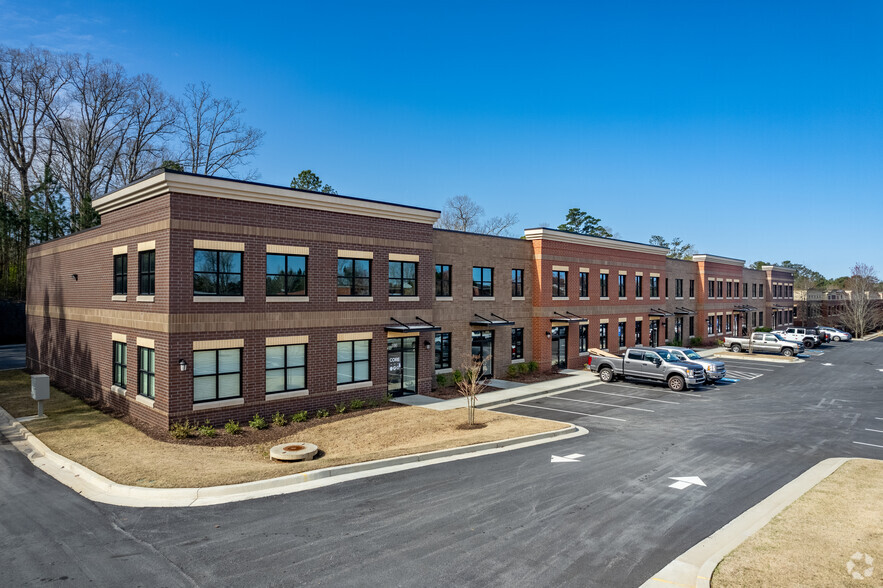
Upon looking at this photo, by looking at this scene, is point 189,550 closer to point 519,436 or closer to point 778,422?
point 519,436

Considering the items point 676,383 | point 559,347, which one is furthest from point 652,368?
point 559,347

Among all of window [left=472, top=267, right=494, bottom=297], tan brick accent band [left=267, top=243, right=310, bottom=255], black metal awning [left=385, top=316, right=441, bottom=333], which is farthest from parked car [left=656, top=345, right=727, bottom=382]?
tan brick accent band [left=267, top=243, right=310, bottom=255]

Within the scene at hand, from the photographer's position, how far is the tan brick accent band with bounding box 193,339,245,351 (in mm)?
18531

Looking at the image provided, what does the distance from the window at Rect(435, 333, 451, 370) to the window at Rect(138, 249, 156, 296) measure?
44.7 feet

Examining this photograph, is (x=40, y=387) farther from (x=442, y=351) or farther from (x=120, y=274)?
(x=442, y=351)

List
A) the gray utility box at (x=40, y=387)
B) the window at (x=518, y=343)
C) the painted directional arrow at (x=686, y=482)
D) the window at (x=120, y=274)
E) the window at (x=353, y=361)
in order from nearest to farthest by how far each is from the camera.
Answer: the painted directional arrow at (x=686, y=482), the gray utility box at (x=40, y=387), the window at (x=120, y=274), the window at (x=353, y=361), the window at (x=518, y=343)

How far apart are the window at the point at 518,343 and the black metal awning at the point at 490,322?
5.80 feet

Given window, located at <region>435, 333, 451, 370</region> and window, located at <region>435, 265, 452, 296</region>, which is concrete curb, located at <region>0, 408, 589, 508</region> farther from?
window, located at <region>435, 265, 452, 296</region>

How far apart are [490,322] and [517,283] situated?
4.54 m

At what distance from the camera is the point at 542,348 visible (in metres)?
33.9

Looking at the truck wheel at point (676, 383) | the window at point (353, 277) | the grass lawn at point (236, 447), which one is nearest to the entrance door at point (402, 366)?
the grass lawn at point (236, 447)

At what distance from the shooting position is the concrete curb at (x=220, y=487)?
1213 cm

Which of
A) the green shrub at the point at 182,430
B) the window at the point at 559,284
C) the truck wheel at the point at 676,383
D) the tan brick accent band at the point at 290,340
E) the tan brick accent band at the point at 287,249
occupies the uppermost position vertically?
the tan brick accent band at the point at 287,249

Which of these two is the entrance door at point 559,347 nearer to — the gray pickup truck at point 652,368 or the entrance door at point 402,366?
the gray pickup truck at point 652,368
